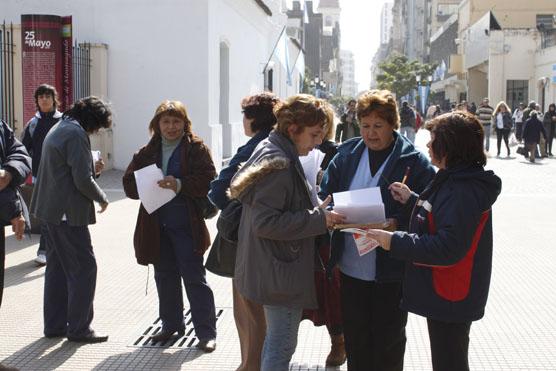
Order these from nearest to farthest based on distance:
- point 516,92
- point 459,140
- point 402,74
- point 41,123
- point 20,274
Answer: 1. point 459,140
2. point 20,274
3. point 41,123
4. point 516,92
5. point 402,74

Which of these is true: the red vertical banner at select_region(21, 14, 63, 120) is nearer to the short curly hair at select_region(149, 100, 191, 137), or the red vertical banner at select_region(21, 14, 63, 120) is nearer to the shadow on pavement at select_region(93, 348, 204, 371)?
the short curly hair at select_region(149, 100, 191, 137)

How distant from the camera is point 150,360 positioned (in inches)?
213

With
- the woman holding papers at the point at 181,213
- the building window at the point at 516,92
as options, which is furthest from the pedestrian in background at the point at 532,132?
the building window at the point at 516,92

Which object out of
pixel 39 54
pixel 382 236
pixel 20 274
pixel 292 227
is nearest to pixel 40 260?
pixel 20 274

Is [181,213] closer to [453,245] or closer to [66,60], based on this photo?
[453,245]

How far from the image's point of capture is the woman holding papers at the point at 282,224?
3732mm

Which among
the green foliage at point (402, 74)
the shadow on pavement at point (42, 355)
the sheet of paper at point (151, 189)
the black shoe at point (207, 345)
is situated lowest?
the shadow on pavement at point (42, 355)

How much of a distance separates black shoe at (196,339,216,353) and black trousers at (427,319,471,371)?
2323mm

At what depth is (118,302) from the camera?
6.92m

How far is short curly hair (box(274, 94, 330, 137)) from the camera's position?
3.87 meters

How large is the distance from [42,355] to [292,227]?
8.77 feet

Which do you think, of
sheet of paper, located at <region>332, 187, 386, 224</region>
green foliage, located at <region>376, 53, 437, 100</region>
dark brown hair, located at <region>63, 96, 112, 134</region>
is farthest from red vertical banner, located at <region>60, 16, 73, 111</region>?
green foliage, located at <region>376, 53, 437, 100</region>

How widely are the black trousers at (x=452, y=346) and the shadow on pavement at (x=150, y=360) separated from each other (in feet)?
7.25

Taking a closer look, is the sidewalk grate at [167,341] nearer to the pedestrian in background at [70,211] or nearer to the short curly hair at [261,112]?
the pedestrian in background at [70,211]
